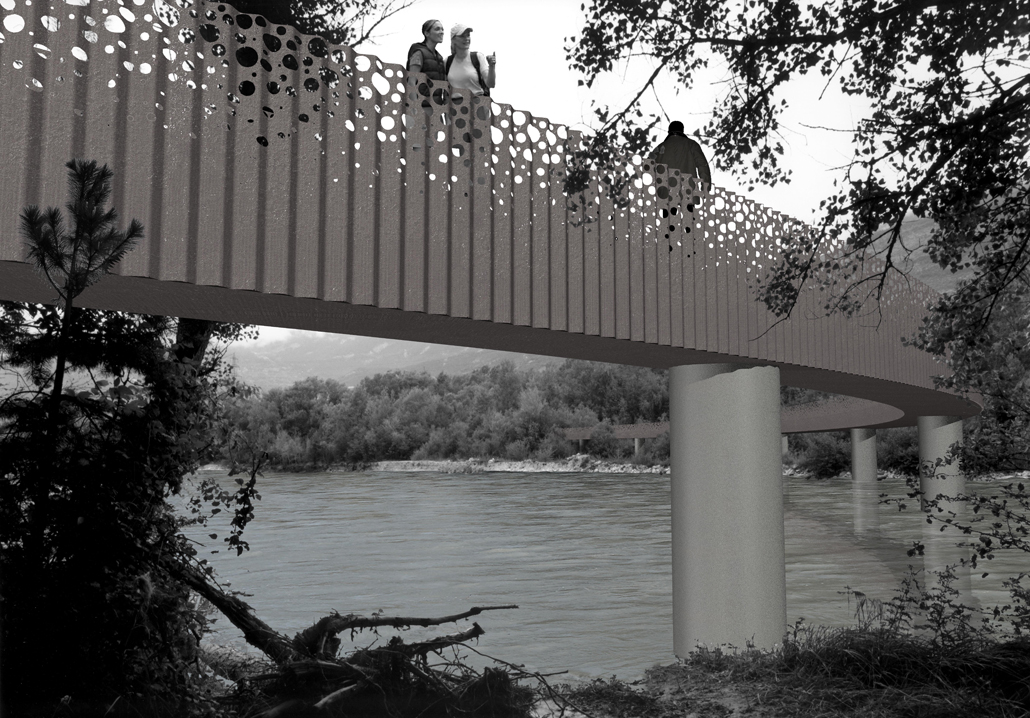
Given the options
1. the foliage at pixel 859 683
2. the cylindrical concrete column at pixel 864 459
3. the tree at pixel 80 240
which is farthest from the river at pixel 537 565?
the tree at pixel 80 240

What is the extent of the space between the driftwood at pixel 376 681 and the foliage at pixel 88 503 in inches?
19.7

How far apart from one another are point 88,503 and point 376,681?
2188mm

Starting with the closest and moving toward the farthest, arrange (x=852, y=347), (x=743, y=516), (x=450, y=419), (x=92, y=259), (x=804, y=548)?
(x=92, y=259)
(x=743, y=516)
(x=852, y=347)
(x=804, y=548)
(x=450, y=419)

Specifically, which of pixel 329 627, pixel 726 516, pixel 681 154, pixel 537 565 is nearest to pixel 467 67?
pixel 681 154

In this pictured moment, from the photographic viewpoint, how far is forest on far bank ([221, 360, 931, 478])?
6066 cm

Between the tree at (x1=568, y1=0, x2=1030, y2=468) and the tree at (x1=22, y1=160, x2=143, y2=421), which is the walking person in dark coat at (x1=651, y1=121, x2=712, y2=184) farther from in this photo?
the tree at (x1=22, y1=160, x2=143, y2=421)

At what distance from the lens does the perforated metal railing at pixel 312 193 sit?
5.25 m

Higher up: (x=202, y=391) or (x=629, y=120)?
(x=629, y=120)

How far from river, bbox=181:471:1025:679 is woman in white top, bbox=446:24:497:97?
5458mm

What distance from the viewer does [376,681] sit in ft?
19.8

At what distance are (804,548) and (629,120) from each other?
16084 millimetres

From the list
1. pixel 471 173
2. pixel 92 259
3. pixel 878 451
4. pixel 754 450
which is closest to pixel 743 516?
pixel 754 450

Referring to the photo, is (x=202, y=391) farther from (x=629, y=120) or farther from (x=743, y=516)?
(x=743, y=516)

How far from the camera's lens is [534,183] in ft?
24.1
